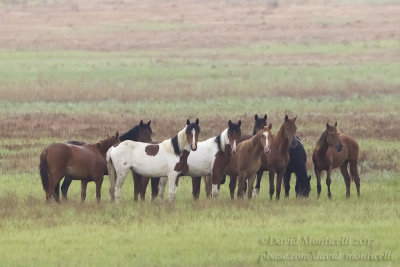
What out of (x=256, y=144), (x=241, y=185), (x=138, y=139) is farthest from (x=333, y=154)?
(x=138, y=139)

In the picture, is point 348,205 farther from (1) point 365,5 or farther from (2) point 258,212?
(1) point 365,5

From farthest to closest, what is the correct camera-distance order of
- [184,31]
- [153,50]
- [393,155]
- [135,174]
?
[184,31] < [153,50] < [393,155] < [135,174]

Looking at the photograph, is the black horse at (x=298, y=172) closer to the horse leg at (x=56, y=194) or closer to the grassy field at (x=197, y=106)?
the grassy field at (x=197, y=106)

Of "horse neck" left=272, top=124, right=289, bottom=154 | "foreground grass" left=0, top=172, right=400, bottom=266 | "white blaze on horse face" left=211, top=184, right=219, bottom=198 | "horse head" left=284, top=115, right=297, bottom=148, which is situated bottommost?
"foreground grass" left=0, top=172, right=400, bottom=266

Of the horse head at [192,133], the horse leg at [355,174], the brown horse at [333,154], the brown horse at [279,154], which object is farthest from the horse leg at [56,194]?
the horse leg at [355,174]

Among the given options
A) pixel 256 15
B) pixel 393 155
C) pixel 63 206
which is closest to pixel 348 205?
pixel 63 206

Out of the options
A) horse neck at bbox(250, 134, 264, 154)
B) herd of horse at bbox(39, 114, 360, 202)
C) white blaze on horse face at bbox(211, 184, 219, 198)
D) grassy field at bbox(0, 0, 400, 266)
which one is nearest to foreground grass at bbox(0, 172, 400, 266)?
grassy field at bbox(0, 0, 400, 266)

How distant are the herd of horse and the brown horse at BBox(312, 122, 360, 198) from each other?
18 mm

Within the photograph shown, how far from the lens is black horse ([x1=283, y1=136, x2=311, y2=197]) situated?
19.5m

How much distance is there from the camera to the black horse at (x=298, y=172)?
64.0 ft

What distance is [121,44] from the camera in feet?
213

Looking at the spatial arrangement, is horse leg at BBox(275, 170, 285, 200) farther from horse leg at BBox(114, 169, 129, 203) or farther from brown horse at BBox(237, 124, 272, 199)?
horse leg at BBox(114, 169, 129, 203)

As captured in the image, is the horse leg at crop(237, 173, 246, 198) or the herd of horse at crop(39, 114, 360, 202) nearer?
the herd of horse at crop(39, 114, 360, 202)

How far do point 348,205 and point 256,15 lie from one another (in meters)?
63.3
